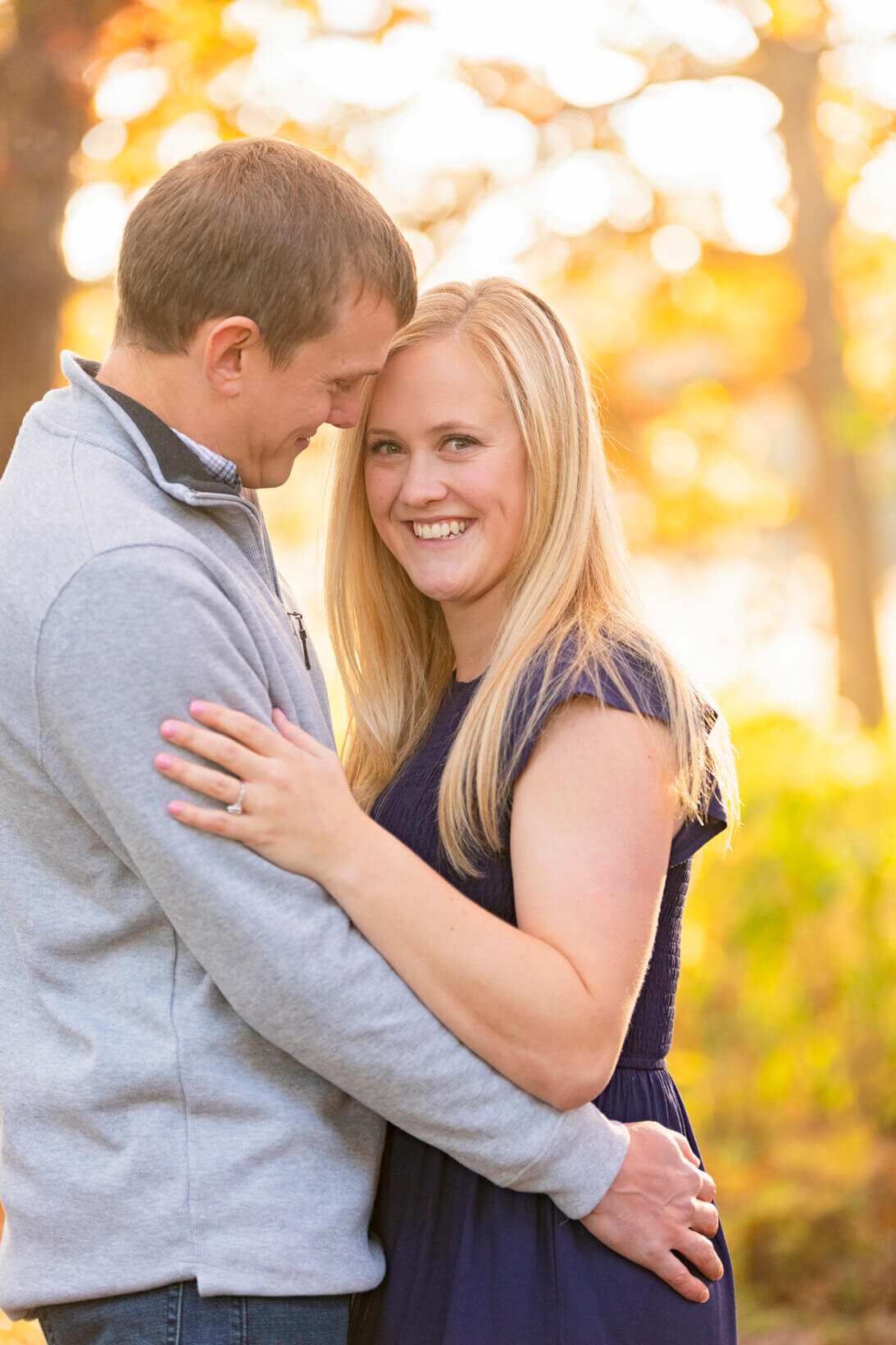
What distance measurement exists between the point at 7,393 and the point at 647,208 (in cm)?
395

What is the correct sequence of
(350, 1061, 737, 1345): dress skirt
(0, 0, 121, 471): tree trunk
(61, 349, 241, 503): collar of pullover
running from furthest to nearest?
1. (0, 0, 121, 471): tree trunk
2. (350, 1061, 737, 1345): dress skirt
3. (61, 349, 241, 503): collar of pullover

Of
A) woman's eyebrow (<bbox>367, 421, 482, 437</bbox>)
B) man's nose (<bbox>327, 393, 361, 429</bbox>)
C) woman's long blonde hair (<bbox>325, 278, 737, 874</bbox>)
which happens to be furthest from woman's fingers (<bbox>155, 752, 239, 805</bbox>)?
woman's eyebrow (<bbox>367, 421, 482, 437</bbox>)

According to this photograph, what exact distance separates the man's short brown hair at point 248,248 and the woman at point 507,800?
428 mm

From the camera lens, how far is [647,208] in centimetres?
640

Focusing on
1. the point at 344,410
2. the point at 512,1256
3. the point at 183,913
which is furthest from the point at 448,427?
the point at 512,1256

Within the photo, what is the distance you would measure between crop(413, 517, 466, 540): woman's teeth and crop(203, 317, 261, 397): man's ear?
1.69 ft

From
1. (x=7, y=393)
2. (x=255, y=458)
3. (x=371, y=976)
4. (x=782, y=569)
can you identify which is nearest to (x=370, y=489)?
(x=255, y=458)

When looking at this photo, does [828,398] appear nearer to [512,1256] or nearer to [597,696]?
[597,696]

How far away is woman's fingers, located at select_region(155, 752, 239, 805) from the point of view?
59.8 inches

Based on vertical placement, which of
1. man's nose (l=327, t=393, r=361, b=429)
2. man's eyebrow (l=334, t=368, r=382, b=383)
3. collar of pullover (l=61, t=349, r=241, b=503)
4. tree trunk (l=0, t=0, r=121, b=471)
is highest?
tree trunk (l=0, t=0, r=121, b=471)

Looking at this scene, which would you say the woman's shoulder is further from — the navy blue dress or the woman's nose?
the woman's nose

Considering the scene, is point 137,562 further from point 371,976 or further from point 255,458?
point 371,976

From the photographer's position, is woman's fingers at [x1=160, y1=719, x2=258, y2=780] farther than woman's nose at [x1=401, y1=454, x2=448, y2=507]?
No

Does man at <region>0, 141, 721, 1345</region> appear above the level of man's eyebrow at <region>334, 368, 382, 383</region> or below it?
below
